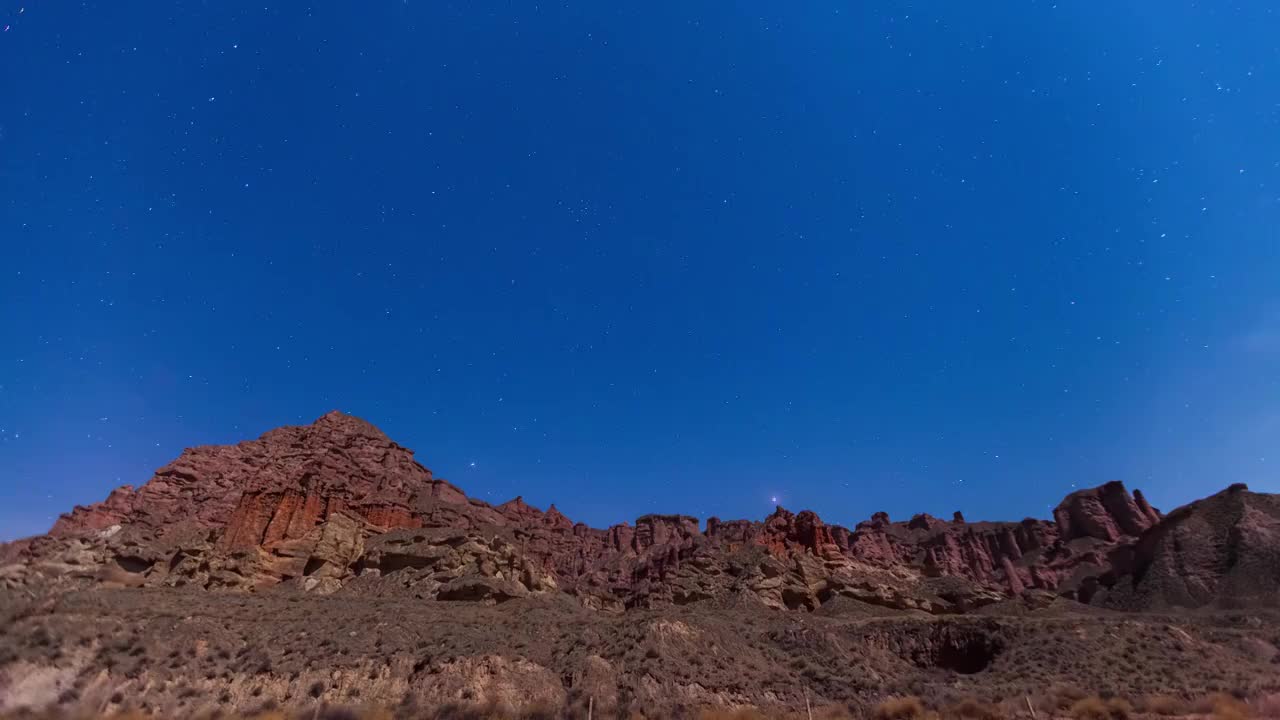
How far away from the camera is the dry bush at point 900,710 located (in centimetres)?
2370

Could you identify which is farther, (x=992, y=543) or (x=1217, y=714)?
(x=992, y=543)

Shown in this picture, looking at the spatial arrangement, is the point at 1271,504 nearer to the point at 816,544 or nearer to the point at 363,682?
the point at 816,544

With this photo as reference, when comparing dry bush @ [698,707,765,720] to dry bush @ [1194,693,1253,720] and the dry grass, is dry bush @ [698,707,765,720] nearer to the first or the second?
the dry grass

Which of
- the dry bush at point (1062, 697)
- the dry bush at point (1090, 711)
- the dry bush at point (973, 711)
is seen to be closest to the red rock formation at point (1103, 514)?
the dry bush at point (1062, 697)

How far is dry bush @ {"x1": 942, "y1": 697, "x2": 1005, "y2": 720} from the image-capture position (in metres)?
22.6

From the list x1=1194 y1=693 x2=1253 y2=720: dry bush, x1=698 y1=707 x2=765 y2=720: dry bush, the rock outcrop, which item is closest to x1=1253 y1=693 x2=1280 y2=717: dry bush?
x1=1194 y1=693 x2=1253 y2=720: dry bush

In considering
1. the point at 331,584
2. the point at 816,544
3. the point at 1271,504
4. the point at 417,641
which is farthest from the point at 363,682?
the point at 1271,504

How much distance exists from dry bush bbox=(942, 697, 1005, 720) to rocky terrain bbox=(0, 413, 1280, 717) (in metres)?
1.89

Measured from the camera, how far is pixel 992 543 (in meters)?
122

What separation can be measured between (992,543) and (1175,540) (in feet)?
182

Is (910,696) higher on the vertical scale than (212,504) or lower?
lower

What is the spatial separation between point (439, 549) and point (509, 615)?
664 inches

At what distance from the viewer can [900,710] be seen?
24.4 meters

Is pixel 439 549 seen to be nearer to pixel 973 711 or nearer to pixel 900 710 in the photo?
pixel 900 710
